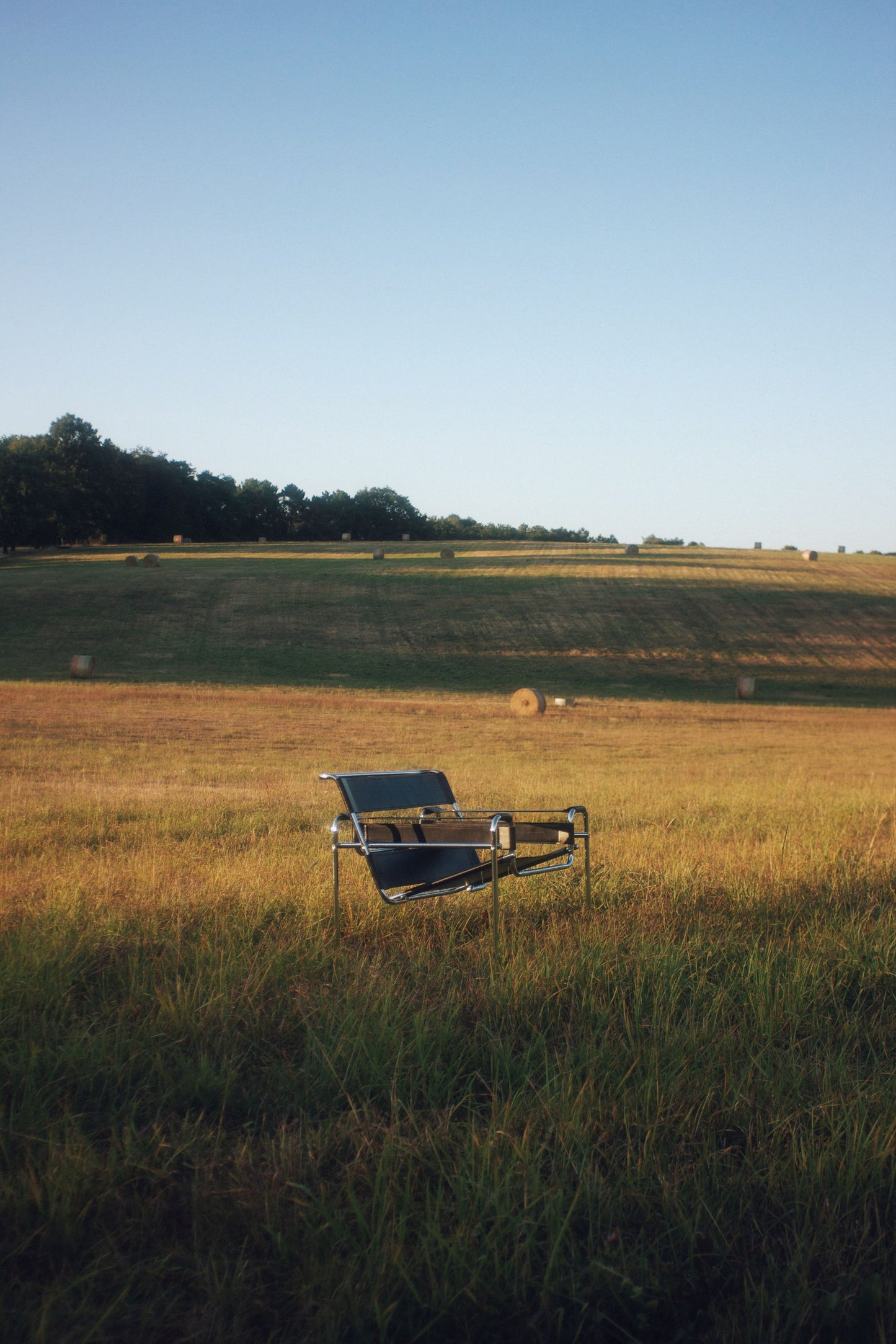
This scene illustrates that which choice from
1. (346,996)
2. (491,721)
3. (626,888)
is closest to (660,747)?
(491,721)

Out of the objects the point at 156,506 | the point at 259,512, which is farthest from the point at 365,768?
the point at 259,512

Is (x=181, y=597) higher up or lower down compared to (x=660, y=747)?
higher up

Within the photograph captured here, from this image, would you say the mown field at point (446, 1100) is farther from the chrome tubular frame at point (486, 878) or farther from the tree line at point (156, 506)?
the tree line at point (156, 506)

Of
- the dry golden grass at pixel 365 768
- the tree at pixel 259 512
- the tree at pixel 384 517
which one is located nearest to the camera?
the dry golden grass at pixel 365 768

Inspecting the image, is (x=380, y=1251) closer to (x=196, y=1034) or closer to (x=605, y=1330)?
(x=605, y=1330)

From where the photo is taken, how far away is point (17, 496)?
61531 mm

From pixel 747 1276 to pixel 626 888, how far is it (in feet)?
9.62

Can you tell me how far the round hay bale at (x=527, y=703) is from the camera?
72.6ft

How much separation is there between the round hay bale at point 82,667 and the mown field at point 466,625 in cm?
39

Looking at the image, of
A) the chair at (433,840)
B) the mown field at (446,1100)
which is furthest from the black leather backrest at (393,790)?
the mown field at (446,1100)

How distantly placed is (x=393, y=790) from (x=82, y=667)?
2137cm

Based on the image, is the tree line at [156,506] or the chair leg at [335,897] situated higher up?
the tree line at [156,506]

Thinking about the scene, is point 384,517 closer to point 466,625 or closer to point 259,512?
point 259,512

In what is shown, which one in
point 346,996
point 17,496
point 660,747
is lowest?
point 660,747
